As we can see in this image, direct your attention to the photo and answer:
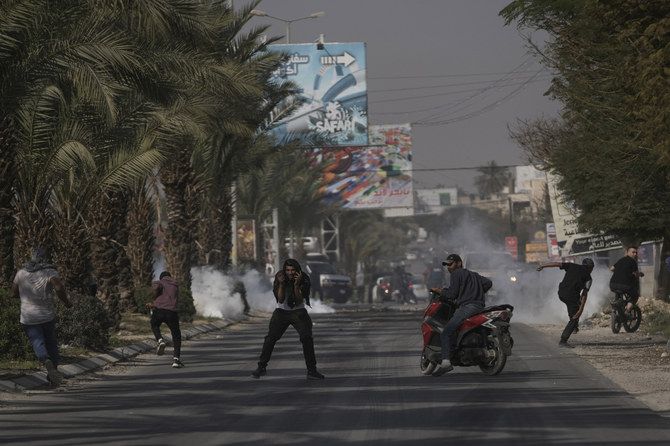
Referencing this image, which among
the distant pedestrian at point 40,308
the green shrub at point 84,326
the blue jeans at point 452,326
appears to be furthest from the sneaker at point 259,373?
the green shrub at point 84,326

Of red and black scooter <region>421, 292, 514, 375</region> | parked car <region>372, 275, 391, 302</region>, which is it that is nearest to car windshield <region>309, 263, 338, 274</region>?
parked car <region>372, 275, 391, 302</region>

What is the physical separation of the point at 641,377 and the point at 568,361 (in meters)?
2.80

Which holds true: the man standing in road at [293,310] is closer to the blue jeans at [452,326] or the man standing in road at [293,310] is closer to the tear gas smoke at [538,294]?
the blue jeans at [452,326]

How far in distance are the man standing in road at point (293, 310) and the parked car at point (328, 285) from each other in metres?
46.8

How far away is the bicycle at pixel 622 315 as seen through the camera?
24.7 metres

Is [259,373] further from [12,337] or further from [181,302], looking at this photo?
[181,302]

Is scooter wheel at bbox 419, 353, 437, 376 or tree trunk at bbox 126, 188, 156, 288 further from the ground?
tree trunk at bbox 126, 188, 156, 288

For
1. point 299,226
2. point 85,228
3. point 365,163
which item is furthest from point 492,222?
point 85,228

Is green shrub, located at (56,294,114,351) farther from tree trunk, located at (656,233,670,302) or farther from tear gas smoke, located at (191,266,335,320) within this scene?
tree trunk, located at (656,233,670,302)

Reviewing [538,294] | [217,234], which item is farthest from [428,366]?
[217,234]

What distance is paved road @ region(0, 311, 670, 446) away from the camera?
33.7 ft

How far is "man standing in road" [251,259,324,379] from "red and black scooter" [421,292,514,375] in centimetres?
157

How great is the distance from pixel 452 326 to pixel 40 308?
5337mm

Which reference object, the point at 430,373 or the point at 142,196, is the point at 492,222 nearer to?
the point at 142,196
